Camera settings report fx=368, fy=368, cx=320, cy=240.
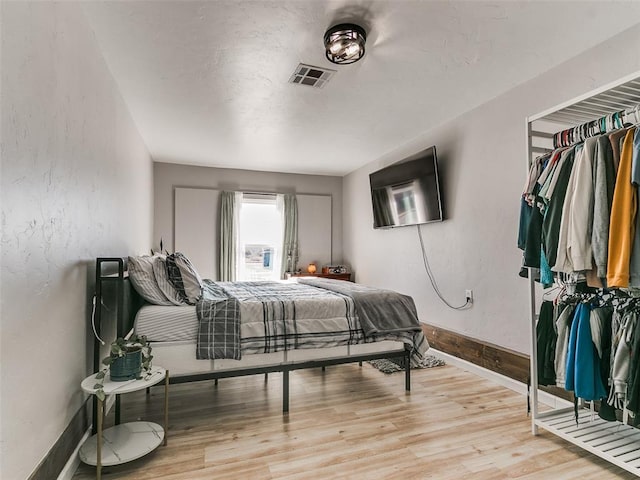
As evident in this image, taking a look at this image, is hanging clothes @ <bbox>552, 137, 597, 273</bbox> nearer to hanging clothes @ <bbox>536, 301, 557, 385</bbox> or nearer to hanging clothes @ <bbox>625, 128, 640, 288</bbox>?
hanging clothes @ <bbox>625, 128, 640, 288</bbox>

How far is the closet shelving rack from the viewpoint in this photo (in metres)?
1.82

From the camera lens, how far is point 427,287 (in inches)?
163

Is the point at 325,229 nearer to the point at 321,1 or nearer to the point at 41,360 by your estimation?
the point at 321,1

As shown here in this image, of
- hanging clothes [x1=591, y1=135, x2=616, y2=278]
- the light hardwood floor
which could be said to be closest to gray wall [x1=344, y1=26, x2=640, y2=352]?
the light hardwood floor

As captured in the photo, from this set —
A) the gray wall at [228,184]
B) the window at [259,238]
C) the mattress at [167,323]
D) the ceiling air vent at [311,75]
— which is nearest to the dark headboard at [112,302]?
the mattress at [167,323]

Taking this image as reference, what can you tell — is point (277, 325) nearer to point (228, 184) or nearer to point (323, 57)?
point (323, 57)

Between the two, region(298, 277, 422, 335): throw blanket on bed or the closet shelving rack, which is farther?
region(298, 277, 422, 335): throw blanket on bed

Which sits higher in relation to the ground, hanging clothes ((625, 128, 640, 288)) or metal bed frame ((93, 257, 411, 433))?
hanging clothes ((625, 128, 640, 288))

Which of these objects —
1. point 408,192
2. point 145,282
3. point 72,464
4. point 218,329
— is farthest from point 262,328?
point 408,192

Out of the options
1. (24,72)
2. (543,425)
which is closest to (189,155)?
(24,72)

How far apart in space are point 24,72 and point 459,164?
3.39 meters

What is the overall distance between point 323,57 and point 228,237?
143 inches

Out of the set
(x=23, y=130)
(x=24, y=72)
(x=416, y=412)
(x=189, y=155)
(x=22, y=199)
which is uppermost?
(x=189, y=155)

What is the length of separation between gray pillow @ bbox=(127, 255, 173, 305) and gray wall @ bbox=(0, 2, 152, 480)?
24 cm
